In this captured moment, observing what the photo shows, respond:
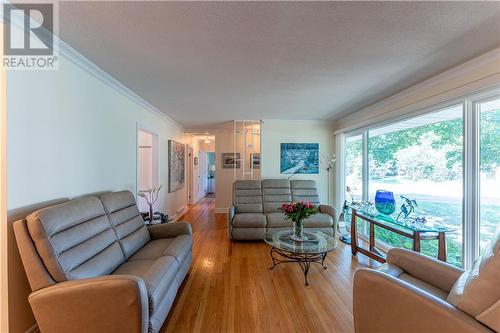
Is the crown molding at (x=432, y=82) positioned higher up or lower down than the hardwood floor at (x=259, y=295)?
higher up

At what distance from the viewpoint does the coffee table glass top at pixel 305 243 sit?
241cm

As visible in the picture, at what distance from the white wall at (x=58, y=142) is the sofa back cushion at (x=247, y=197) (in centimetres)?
198

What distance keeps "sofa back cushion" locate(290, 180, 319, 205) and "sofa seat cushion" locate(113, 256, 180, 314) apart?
292 cm

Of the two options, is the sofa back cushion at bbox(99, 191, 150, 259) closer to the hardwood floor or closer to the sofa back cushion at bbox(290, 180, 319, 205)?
the hardwood floor

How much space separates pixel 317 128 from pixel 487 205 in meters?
3.35

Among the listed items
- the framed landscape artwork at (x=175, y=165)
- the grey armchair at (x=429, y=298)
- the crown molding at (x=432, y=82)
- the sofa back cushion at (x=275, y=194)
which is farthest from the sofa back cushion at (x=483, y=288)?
the framed landscape artwork at (x=175, y=165)

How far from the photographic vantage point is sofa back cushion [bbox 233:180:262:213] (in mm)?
4191

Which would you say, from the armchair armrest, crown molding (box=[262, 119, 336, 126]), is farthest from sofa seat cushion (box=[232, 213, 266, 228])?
crown molding (box=[262, 119, 336, 126])

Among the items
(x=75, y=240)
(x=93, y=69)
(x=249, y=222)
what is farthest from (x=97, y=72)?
(x=249, y=222)

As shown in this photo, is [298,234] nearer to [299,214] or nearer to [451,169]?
[299,214]

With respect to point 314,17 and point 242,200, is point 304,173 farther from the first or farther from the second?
point 314,17

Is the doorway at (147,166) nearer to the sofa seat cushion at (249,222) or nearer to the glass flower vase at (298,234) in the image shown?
the sofa seat cushion at (249,222)

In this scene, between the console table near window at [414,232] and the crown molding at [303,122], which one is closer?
the console table near window at [414,232]

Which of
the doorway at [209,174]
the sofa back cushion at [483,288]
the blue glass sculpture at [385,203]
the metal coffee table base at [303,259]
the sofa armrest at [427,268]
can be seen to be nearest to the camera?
the sofa back cushion at [483,288]
